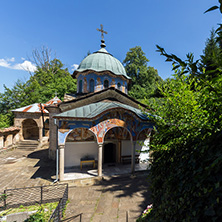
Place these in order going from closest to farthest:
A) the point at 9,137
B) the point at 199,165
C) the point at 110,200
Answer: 1. the point at 199,165
2. the point at 110,200
3. the point at 9,137

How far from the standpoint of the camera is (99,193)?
638 centimetres

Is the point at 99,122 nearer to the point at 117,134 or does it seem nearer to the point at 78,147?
the point at 78,147

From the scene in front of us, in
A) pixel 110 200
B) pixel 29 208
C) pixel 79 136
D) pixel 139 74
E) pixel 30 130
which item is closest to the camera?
pixel 29 208

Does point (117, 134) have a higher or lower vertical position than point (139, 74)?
lower

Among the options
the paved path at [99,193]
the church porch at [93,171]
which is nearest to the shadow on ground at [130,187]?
the paved path at [99,193]

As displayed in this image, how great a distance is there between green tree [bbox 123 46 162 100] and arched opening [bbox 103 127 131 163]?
47.3 ft

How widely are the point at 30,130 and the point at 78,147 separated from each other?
14.7m

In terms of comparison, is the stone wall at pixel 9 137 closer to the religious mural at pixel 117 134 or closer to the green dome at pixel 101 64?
the green dome at pixel 101 64

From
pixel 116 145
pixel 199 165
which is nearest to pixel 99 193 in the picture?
pixel 116 145

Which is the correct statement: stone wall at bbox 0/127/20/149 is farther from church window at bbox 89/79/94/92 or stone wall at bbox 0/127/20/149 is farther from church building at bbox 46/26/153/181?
church window at bbox 89/79/94/92

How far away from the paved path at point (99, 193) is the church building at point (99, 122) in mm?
1075

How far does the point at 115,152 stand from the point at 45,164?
584 cm

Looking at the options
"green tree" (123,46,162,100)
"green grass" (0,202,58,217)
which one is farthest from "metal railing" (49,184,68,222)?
"green tree" (123,46,162,100)

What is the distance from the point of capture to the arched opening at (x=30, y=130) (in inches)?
777
